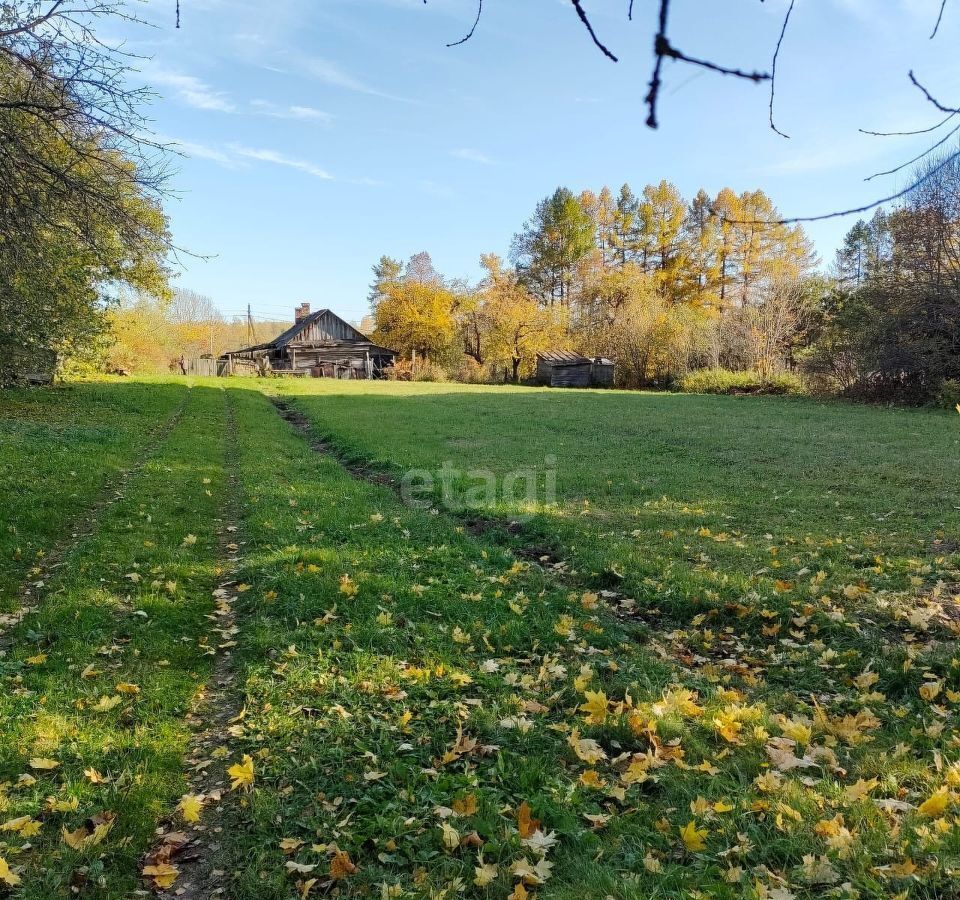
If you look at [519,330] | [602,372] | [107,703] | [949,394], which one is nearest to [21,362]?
[107,703]

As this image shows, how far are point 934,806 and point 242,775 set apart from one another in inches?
132

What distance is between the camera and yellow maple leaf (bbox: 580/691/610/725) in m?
3.71

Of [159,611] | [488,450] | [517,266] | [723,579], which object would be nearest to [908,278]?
[488,450]

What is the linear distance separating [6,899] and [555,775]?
2.47 m

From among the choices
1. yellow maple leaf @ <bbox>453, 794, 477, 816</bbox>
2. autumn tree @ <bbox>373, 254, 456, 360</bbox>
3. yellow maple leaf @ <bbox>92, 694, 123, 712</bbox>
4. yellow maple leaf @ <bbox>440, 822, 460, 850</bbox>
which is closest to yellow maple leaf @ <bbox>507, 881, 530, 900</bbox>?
yellow maple leaf @ <bbox>440, 822, 460, 850</bbox>

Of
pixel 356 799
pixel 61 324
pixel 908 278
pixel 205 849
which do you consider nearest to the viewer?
pixel 205 849

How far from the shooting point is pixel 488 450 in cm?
1367

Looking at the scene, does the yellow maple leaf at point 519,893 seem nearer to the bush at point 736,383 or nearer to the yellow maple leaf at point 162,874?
the yellow maple leaf at point 162,874

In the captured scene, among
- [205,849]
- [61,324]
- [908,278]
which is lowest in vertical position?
[205,849]

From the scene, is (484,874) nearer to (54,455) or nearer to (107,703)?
(107,703)

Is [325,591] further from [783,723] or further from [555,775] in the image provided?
[783,723]

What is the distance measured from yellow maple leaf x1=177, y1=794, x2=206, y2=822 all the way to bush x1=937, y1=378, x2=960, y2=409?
2646 cm

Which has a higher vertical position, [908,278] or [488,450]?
[908,278]

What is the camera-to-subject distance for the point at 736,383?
108 ft
